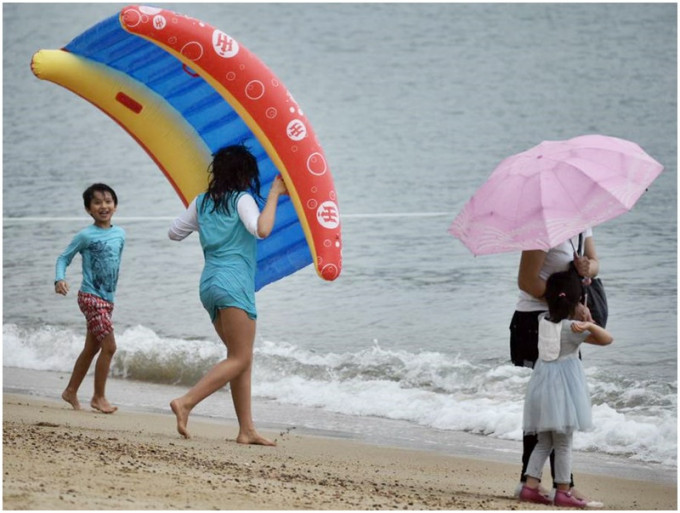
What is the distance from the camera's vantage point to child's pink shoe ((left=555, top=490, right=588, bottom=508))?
505 centimetres

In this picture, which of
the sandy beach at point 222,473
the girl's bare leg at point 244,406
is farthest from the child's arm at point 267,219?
Answer: the sandy beach at point 222,473

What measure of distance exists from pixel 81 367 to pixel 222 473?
7.30 ft

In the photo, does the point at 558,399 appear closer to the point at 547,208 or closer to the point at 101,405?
the point at 547,208

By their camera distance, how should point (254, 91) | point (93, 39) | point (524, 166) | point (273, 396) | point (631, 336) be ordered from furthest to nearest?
point (631, 336) → point (273, 396) → point (93, 39) → point (254, 91) → point (524, 166)

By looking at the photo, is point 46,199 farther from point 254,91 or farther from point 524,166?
point 524,166

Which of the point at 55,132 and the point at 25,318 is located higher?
the point at 55,132

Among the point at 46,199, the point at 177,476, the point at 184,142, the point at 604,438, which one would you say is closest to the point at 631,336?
the point at 604,438

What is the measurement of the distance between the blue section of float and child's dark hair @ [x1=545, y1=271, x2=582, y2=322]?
1703mm

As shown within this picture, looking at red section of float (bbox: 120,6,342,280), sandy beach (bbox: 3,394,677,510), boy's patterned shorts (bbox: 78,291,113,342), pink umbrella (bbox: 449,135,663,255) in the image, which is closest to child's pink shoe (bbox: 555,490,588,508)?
sandy beach (bbox: 3,394,677,510)

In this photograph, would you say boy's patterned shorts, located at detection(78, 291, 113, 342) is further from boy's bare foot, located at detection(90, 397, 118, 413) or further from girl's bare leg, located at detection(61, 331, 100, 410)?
boy's bare foot, located at detection(90, 397, 118, 413)

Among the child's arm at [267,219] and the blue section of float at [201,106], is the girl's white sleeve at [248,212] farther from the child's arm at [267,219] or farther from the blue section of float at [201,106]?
the blue section of float at [201,106]

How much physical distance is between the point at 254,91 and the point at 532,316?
1.73m

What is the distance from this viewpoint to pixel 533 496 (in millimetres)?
5066

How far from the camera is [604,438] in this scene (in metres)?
6.89
